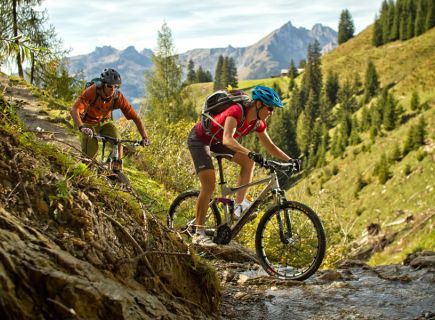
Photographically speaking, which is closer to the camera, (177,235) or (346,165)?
(177,235)

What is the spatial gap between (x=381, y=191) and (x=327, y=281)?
8062 centimetres

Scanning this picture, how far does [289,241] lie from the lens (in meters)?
7.02

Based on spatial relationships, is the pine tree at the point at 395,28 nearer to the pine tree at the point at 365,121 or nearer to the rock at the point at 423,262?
the pine tree at the point at 365,121

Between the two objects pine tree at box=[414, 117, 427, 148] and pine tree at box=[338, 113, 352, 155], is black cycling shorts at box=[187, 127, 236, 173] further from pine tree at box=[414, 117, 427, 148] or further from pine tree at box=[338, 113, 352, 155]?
pine tree at box=[338, 113, 352, 155]

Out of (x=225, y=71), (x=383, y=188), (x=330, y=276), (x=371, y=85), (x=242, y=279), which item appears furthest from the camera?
(x=225, y=71)

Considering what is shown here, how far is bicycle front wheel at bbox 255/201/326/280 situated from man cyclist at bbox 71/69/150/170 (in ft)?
9.44

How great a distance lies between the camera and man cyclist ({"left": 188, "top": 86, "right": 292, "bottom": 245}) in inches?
271

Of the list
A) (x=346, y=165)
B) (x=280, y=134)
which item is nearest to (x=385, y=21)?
(x=280, y=134)

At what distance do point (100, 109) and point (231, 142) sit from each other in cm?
286

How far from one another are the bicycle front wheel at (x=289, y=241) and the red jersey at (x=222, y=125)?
124 cm

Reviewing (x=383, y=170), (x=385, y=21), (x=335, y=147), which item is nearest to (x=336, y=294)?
(x=383, y=170)

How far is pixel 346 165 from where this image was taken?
4213 inches

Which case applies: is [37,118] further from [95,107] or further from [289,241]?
[289,241]

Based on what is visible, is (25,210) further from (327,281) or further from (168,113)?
(168,113)
